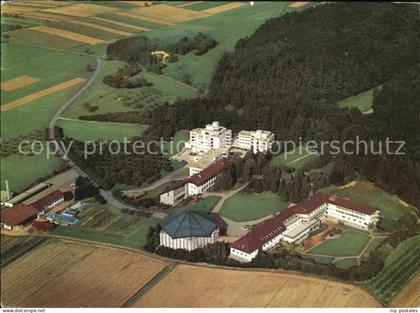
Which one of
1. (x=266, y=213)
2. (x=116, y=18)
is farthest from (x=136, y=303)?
(x=116, y=18)

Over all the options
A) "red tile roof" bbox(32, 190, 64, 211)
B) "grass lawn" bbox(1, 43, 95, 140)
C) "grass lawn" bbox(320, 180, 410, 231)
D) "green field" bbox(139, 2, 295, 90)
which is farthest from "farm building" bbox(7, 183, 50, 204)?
"grass lawn" bbox(320, 180, 410, 231)

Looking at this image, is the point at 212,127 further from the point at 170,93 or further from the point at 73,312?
the point at 73,312

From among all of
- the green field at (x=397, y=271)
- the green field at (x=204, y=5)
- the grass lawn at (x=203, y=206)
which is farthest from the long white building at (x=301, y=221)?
the green field at (x=204, y=5)

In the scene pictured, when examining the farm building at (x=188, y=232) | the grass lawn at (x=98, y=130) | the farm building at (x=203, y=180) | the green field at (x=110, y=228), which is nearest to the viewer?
the farm building at (x=188, y=232)

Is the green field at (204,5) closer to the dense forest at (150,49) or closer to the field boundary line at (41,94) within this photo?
the dense forest at (150,49)

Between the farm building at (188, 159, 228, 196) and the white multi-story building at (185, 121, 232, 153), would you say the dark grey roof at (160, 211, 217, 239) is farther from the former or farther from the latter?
the white multi-story building at (185, 121, 232, 153)
